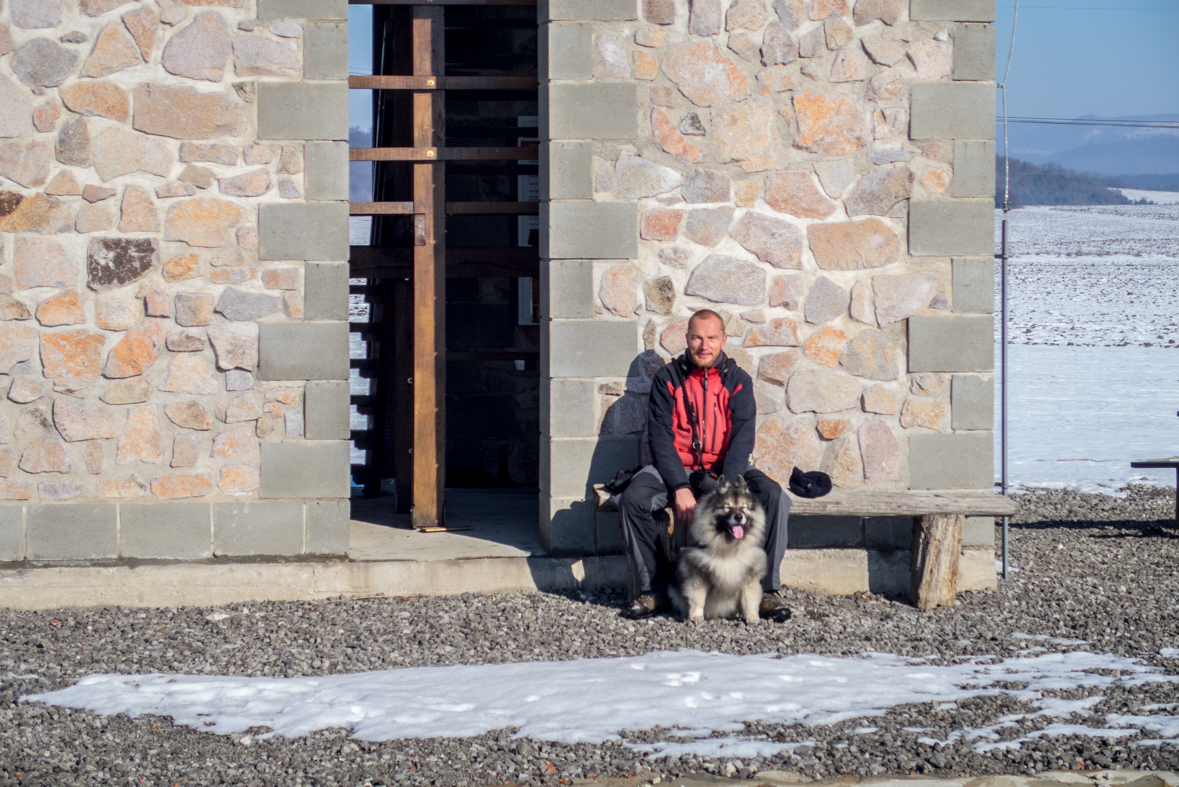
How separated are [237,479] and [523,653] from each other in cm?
168

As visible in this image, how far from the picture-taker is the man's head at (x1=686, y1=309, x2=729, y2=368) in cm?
530

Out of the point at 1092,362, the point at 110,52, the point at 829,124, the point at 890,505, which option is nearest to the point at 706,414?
the point at 890,505

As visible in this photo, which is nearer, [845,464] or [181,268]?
[181,268]

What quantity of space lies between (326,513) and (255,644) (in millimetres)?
852

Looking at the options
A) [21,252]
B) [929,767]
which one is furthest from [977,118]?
[21,252]

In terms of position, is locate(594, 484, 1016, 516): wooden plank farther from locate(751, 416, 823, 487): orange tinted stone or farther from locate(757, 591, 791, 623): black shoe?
locate(757, 591, 791, 623): black shoe

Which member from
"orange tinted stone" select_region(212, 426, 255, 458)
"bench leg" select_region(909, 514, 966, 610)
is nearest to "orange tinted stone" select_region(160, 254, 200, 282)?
"orange tinted stone" select_region(212, 426, 255, 458)

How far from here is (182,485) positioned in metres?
5.48

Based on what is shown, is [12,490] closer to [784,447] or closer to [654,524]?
[654,524]

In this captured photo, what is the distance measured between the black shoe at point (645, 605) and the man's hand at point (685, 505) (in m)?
0.39

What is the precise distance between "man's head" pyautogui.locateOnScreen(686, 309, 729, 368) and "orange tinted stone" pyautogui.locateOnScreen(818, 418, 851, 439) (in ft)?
2.40

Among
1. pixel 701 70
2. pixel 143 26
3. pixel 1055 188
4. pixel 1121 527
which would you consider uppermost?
pixel 1055 188

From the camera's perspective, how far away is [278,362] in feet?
18.0

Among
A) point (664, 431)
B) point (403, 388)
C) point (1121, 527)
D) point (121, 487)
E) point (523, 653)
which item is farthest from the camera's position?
point (1121, 527)
